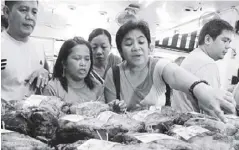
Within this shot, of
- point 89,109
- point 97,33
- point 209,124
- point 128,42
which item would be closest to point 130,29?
point 128,42

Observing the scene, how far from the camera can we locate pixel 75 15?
1.44m

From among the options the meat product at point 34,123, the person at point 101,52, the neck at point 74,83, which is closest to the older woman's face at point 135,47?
the person at point 101,52

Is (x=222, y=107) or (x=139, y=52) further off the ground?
(x=139, y=52)

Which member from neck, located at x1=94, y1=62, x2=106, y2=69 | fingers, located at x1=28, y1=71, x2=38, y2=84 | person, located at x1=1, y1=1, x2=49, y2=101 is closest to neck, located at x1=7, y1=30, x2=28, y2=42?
person, located at x1=1, y1=1, x2=49, y2=101

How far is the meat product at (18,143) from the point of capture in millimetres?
638

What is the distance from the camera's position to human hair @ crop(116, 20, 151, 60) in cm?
129

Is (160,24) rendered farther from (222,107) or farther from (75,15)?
(222,107)

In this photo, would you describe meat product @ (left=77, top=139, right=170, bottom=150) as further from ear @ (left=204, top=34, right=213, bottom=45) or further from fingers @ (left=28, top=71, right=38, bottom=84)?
ear @ (left=204, top=34, right=213, bottom=45)

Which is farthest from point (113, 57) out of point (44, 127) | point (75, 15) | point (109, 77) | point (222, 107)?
point (44, 127)

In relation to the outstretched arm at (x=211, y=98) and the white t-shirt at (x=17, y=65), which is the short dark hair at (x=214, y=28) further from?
the white t-shirt at (x=17, y=65)

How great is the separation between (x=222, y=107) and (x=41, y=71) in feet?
2.46

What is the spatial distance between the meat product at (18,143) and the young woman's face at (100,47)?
2.26 ft

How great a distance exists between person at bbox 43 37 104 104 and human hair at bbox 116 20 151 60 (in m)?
0.14

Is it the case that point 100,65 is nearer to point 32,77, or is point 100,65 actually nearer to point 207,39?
point 32,77
